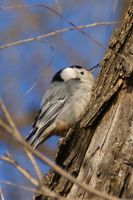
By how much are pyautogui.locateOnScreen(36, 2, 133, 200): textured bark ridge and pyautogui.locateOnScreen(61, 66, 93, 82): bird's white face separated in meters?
1.49

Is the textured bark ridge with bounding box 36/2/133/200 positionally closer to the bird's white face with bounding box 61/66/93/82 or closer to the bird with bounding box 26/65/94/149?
the bird with bounding box 26/65/94/149

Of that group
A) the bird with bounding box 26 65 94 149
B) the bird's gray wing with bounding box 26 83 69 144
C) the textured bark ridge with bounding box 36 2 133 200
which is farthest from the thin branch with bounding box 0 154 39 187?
the bird's gray wing with bounding box 26 83 69 144

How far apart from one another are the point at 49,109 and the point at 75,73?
0.50 meters

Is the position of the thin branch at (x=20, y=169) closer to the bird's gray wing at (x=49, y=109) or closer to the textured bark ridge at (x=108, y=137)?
the textured bark ridge at (x=108, y=137)

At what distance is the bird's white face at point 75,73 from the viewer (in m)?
3.59

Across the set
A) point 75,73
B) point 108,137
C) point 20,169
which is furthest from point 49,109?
point 20,169

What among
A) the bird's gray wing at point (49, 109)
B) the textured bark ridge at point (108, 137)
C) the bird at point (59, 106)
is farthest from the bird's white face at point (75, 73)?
the textured bark ridge at point (108, 137)

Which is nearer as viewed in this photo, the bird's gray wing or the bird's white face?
the bird's gray wing

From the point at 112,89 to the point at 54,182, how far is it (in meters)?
0.47

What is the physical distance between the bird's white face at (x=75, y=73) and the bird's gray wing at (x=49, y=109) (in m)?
0.20

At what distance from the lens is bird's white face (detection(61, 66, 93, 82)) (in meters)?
3.59

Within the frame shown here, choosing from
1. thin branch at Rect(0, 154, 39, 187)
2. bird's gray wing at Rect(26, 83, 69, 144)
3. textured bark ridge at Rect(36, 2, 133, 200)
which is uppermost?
thin branch at Rect(0, 154, 39, 187)

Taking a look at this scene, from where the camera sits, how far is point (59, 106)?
11.1ft

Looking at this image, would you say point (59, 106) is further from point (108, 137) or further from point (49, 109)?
point (108, 137)
